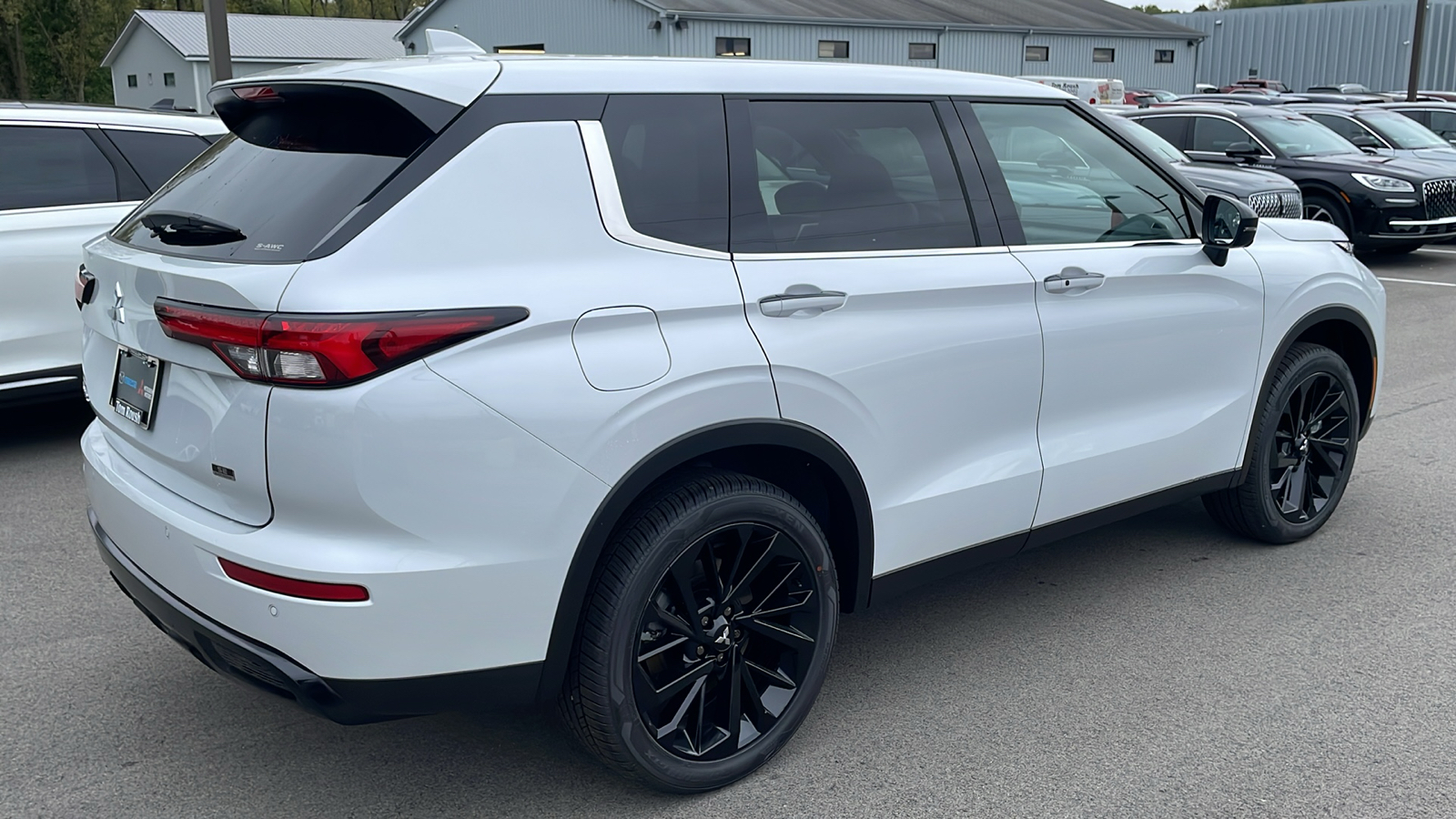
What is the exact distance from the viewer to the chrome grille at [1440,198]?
512 inches

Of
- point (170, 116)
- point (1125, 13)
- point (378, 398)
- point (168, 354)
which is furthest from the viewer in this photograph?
point (1125, 13)

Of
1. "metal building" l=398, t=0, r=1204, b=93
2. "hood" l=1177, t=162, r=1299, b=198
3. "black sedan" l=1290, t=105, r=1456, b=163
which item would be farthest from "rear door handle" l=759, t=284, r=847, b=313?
"metal building" l=398, t=0, r=1204, b=93

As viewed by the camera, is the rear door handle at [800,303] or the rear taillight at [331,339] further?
the rear door handle at [800,303]

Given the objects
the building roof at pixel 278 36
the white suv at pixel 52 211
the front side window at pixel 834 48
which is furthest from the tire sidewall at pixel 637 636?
the building roof at pixel 278 36

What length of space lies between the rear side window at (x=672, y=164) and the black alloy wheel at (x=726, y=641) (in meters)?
0.74

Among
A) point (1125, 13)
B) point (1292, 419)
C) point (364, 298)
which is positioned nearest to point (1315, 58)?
point (1125, 13)

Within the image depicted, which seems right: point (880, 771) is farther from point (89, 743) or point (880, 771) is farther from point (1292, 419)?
point (1292, 419)

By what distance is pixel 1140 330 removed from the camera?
386 centimetres

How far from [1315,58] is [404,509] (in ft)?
186

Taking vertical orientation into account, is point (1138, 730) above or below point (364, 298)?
below

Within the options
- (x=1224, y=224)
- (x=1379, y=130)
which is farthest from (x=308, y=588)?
(x=1379, y=130)

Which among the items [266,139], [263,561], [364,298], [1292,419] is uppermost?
[266,139]

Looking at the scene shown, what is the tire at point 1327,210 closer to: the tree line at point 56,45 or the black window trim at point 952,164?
the black window trim at point 952,164

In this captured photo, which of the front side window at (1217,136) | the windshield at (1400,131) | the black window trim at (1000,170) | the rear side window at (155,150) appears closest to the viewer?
the black window trim at (1000,170)
